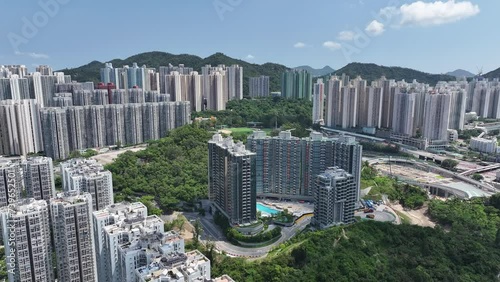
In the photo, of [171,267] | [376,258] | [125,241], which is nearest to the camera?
[171,267]

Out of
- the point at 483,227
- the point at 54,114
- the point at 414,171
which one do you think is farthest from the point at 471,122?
the point at 54,114

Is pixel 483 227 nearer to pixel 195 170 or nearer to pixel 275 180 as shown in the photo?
pixel 275 180

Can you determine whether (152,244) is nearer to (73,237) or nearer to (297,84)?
(73,237)

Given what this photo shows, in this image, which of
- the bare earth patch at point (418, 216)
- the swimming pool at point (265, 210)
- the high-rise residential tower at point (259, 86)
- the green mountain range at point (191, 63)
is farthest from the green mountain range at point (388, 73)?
the swimming pool at point (265, 210)

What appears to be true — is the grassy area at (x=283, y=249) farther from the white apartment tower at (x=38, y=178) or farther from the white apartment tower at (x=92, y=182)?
the white apartment tower at (x=38, y=178)

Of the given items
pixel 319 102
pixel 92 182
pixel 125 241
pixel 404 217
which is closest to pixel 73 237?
pixel 125 241
